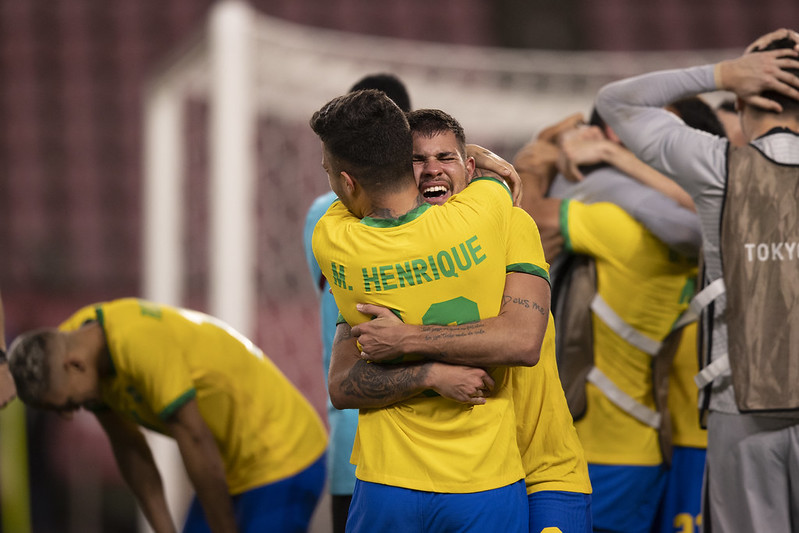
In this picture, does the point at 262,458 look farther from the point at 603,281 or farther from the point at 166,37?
the point at 166,37

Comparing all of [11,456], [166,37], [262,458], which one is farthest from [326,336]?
[166,37]

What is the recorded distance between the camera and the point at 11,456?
231 inches

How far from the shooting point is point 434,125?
1930mm

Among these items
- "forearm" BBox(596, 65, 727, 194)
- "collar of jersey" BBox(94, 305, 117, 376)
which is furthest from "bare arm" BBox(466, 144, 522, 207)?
"collar of jersey" BBox(94, 305, 117, 376)

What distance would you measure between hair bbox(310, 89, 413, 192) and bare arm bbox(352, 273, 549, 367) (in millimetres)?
259

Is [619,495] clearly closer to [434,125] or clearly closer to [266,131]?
[434,125]

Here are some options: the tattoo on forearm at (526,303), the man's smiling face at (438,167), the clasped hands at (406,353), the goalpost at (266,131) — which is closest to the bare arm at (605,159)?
the man's smiling face at (438,167)

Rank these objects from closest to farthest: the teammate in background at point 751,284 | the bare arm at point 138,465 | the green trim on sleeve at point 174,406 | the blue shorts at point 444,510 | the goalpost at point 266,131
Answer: the blue shorts at point 444,510 < the teammate in background at point 751,284 < the green trim on sleeve at point 174,406 < the bare arm at point 138,465 < the goalpost at point 266,131

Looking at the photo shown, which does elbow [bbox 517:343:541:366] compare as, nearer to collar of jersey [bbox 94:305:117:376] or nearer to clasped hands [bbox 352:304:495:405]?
clasped hands [bbox 352:304:495:405]

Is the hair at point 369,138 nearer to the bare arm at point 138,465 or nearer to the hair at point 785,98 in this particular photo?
the hair at point 785,98

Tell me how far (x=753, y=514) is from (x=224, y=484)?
1.36 meters

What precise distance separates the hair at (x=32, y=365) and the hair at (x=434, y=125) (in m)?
1.26

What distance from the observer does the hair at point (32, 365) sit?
2.54m

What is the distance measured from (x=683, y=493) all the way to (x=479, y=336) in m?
1.37
